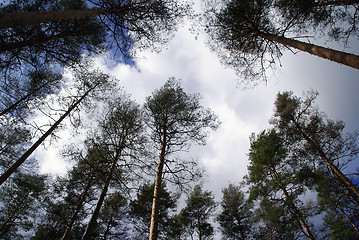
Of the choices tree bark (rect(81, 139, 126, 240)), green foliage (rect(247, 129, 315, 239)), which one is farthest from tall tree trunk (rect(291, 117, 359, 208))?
tree bark (rect(81, 139, 126, 240))

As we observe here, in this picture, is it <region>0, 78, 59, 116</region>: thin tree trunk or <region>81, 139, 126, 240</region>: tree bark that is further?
<region>0, 78, 59, 116</region>: thin tree trunk

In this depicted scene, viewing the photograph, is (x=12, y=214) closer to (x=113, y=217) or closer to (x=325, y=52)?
(x=113, y=217)

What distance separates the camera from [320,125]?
30.7ft

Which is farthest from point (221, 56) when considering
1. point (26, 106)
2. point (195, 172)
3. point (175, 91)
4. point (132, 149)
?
point (26, 106)

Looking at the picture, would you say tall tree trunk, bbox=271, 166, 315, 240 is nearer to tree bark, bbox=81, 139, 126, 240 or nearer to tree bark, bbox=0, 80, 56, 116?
tree bark, bbox=81, 139, 126, 240

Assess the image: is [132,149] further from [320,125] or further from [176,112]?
[320,125]

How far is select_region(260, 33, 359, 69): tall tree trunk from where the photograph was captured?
2.76 meters

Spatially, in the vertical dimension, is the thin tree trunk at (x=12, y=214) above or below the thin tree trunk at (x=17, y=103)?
below

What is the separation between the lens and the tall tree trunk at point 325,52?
2758mm

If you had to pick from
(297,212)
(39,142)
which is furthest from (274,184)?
(39,142)

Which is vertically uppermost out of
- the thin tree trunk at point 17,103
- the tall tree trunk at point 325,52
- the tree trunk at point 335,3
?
the tree trunk at point 335,3

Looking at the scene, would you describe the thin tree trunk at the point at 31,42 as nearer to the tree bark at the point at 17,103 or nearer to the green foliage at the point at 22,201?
the tree bark at the point at 17,103

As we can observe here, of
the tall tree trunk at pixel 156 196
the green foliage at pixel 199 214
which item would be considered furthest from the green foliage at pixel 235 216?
the tall tree trunk at pixel 156 196

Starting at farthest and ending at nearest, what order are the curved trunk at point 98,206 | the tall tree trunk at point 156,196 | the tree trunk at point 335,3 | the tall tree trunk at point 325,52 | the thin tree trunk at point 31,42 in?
the tree trunk at point 335,3, the curved trunk at point 98,206, the thin tree trunk at point 31,42, the tall tree trunk at point 156,196, the tall tree trunk at point 325,52
